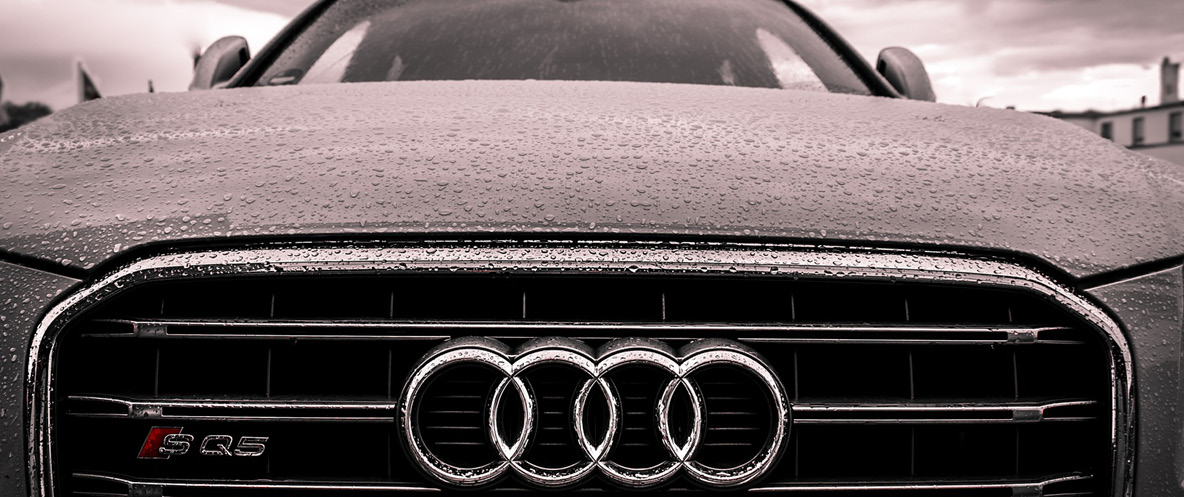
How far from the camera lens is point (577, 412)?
1.14 metres

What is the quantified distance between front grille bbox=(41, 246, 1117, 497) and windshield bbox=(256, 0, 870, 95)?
48.7 inches

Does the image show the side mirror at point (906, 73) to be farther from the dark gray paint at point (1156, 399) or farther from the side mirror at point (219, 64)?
the side mirror at point (219, 64)

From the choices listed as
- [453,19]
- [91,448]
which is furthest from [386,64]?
[91,448]

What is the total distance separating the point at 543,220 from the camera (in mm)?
1179

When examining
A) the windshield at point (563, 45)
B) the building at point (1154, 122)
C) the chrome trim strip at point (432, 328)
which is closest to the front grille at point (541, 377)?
the chrome trim strip at point (432, 328)

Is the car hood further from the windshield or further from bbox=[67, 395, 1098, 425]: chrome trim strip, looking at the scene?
the windshield

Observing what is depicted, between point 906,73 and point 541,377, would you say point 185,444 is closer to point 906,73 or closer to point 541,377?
point 541,377

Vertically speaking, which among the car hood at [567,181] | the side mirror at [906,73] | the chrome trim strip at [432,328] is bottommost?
the chrome trim strip at [432,328]

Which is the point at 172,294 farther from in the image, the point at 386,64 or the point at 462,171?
the point at 386,64

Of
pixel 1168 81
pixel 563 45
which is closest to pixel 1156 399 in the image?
pixel 563 45

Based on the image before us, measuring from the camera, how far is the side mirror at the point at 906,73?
8.07 ft

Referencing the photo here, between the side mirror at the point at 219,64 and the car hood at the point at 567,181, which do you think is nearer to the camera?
the car hood at the point at 567,181

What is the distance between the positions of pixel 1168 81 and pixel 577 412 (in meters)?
57.6

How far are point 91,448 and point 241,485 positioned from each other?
0.21 meters
